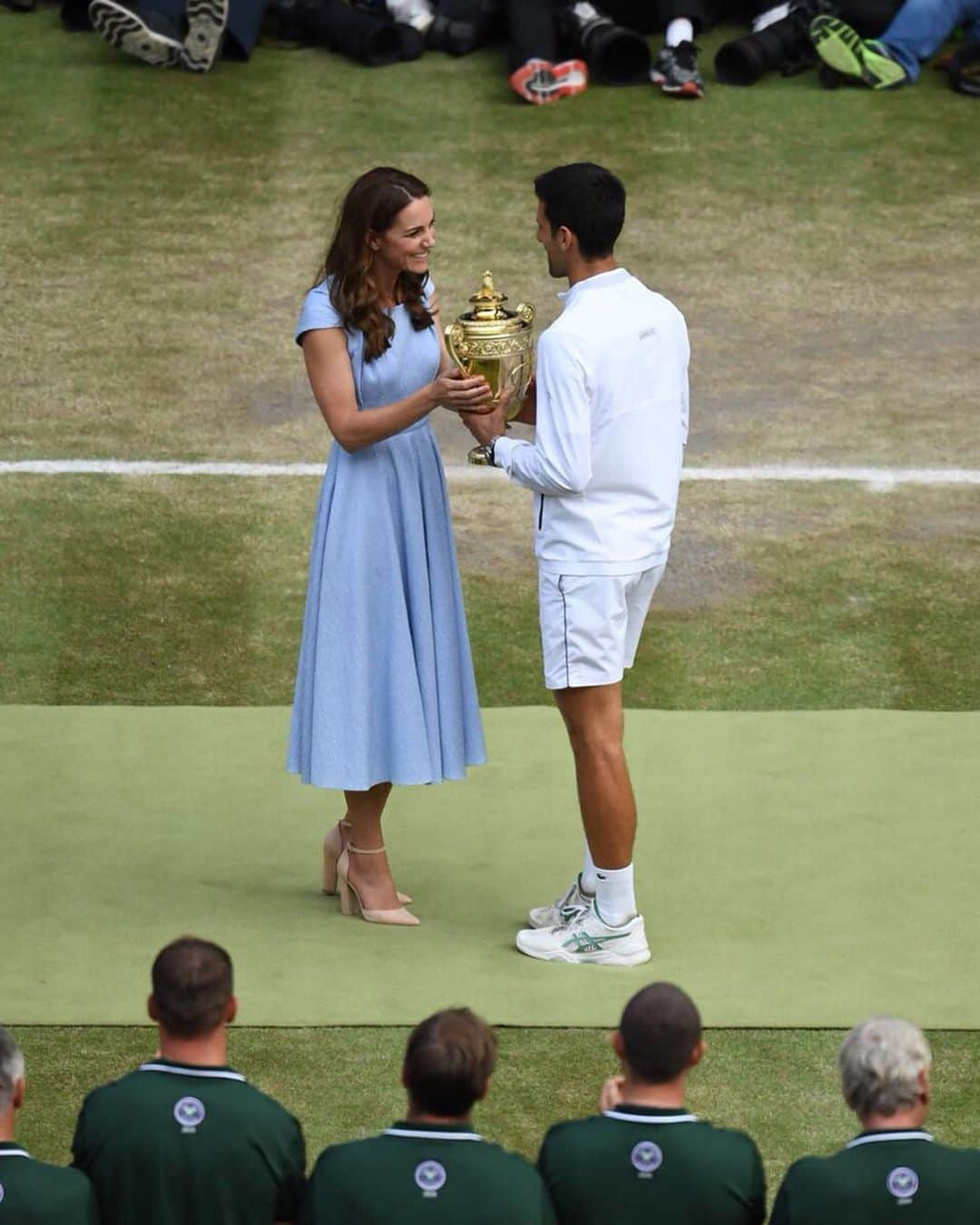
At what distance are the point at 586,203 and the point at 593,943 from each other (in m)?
1.98

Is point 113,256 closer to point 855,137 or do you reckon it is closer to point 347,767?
point 855,137

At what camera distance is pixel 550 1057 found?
19.5ft

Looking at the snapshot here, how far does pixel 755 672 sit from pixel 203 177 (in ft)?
21.7

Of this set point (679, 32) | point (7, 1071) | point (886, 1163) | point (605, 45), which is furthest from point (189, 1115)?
point (679, 32)

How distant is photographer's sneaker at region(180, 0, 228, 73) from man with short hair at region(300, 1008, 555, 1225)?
37.6 ft

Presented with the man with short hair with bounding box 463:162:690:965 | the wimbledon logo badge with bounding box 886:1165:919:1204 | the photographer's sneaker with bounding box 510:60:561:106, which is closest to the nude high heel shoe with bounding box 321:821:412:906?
the man with short hair with bounding box 463:162:690:965

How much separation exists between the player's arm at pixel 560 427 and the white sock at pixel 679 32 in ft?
30.0

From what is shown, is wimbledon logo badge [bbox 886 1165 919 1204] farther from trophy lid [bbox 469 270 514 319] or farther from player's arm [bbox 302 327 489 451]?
trophy lid [bbox 469 270 514 319]

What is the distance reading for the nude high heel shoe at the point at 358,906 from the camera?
6.76 m

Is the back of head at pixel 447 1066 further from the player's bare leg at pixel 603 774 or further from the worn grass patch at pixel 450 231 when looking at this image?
the worn grass patch at pixel 450 231

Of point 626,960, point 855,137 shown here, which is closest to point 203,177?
point 855,137

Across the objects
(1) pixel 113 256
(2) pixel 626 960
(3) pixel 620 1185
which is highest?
A: (3) pixel 620 1185

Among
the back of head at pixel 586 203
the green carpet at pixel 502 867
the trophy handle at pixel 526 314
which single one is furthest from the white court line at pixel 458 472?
the back of head at pixel 586 203

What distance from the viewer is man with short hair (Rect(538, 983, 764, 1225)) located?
4215 millimetres
